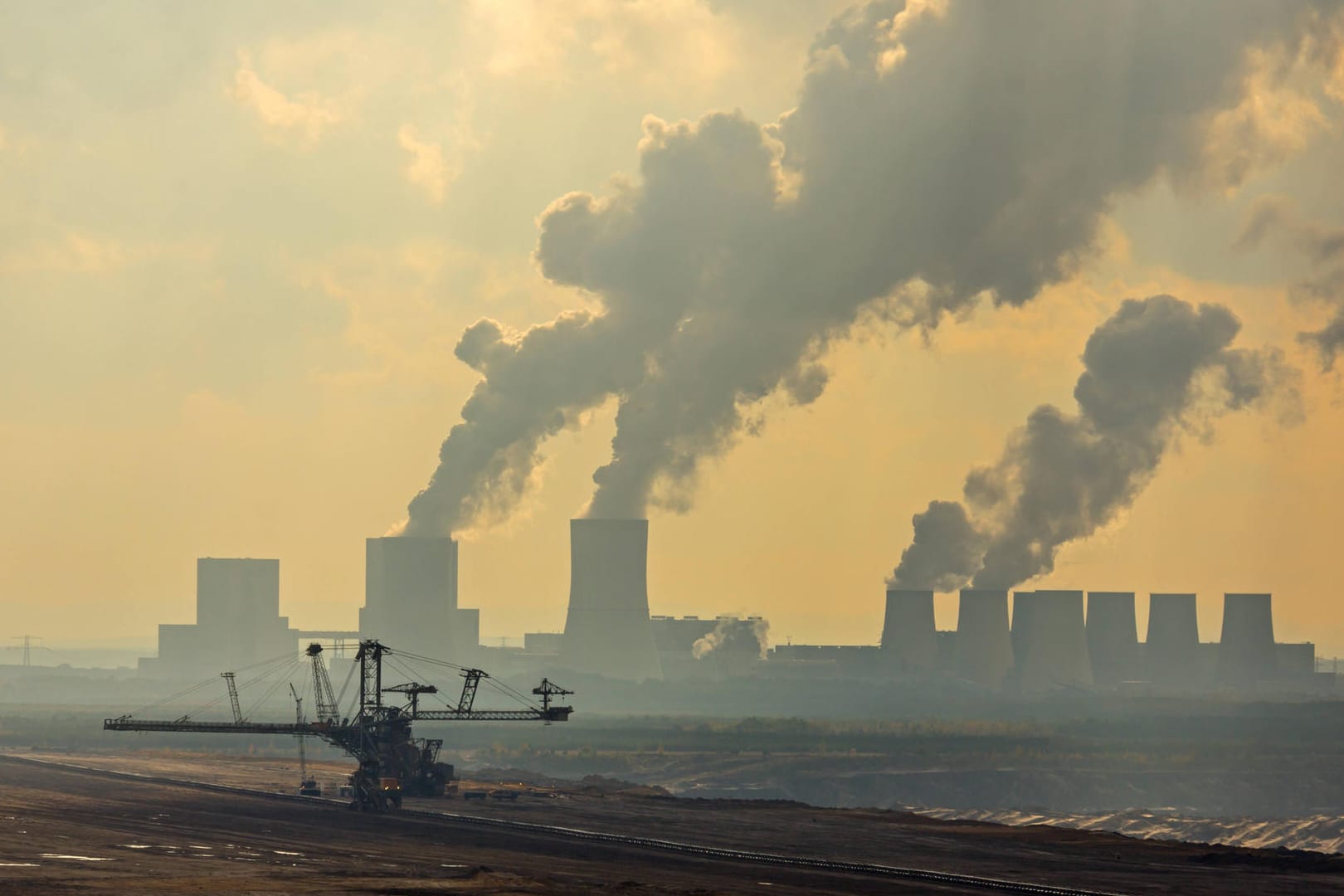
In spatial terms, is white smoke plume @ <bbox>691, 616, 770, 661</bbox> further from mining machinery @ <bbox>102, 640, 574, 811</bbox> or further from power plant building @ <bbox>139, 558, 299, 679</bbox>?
mining machinery @ <bbox>102, 640, 574, 811</bbox>

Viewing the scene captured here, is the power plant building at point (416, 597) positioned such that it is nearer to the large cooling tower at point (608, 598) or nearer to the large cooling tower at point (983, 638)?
the large cooling tower at point (608, 598)

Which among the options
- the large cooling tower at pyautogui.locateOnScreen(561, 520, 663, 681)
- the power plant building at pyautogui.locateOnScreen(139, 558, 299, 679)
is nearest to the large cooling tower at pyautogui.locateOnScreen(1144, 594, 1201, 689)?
the large cooling tower at pyautogui.locateOnScreen(561, 520, 663, 681)

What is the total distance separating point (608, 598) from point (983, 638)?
41662mm

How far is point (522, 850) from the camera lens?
55.5 meters

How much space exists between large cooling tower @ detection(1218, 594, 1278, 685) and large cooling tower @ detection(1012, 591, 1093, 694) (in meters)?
21.0

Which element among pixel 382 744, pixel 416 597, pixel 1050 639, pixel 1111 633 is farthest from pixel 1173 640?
pixel 382 744

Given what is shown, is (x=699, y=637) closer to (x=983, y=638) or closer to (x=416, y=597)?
(x=983, y=638)

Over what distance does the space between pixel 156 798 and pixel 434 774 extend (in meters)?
11.5

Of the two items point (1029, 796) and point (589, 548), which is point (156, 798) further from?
point (589, 548)

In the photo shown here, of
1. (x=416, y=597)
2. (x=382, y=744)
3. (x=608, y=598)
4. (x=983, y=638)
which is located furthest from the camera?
(x=983, y=638)

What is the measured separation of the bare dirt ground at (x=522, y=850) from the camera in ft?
151

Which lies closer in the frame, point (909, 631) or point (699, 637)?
point (909, 631)

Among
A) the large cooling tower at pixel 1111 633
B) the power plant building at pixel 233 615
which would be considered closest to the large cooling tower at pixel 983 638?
the large cooling tower at pixel 1111 633

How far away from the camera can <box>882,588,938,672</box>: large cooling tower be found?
166 m
